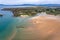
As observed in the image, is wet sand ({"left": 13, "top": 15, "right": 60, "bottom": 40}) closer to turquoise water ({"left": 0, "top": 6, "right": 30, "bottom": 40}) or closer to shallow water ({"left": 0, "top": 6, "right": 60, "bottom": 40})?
shallow water ({"left": 0, "top": 6, "right": 60, "bottom": 40})

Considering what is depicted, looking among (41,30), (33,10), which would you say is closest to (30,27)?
(41,30)

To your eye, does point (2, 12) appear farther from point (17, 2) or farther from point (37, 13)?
point (37, 13)

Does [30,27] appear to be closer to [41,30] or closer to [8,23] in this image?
[41,30]

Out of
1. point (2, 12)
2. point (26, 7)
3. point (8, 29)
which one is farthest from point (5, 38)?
point (26, 7)

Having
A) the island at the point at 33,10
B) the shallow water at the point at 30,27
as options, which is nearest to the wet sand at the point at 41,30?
the shallow water at the point at 30,27

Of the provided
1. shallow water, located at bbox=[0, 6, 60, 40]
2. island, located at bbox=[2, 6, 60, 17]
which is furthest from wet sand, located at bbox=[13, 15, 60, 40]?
island, located at bbox=[2, 6, 60, 17]

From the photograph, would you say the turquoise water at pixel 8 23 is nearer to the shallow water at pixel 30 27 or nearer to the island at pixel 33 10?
the shallow water at pixel 30 27
